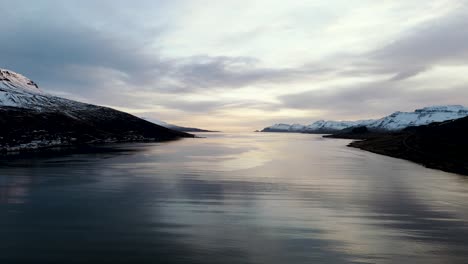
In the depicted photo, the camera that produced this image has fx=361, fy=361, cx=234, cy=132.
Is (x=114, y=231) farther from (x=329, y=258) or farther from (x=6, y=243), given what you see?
(x=329, y=258)

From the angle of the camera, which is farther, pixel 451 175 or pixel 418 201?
pixel 451 175

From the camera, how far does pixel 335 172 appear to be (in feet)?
177

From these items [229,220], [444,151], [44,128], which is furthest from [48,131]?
[444,151]

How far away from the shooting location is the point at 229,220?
25219 mm

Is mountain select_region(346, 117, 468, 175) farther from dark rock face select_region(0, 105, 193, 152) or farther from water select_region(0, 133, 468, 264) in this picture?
dark rock face select_region(0, 105, 193, 152)

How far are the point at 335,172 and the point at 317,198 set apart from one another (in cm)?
2180

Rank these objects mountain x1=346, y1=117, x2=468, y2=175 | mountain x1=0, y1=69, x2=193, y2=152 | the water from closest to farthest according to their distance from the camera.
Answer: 1. the water
2. mountain x1=346, y1=117, x2=468, y2=175
3. mountain x1=0, y1=69, x2=193, y2=152

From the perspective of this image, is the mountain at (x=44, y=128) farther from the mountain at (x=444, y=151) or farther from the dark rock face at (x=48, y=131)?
the mountain at (x=444, y=151)

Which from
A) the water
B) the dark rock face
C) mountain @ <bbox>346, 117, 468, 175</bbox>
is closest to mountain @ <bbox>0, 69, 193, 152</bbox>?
the dark rock face

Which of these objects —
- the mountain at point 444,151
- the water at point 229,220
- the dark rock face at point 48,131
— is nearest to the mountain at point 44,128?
the dark rock face at point 48,131

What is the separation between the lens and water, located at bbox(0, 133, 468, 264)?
744 inches

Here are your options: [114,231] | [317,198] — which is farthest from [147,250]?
[317,198]

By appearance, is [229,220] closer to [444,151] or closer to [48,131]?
[444,151]

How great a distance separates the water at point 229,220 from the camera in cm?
1889
